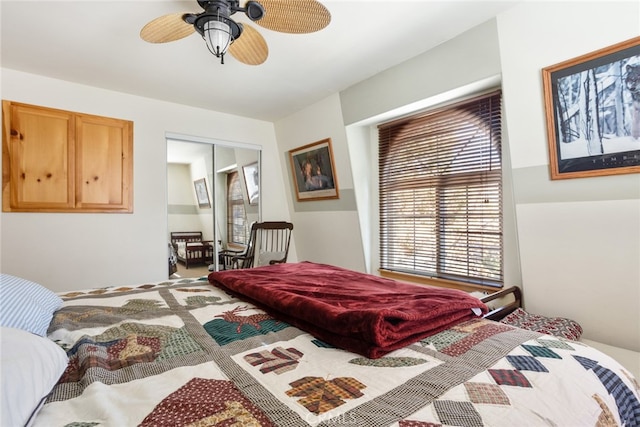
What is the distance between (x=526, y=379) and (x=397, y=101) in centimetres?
239

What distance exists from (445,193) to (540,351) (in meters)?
2.00

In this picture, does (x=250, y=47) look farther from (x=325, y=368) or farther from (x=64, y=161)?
(x=64, y=161)

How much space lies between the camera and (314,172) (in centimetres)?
376

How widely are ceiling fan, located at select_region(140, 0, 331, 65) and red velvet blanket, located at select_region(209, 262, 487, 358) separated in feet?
4.25

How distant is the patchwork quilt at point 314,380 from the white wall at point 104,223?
6.90 ft

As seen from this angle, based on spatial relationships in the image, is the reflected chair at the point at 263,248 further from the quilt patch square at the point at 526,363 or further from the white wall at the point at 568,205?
the quilt patch square at the point at 526,363

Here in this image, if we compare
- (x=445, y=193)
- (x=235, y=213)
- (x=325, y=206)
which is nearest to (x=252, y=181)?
(x=235, y=213)

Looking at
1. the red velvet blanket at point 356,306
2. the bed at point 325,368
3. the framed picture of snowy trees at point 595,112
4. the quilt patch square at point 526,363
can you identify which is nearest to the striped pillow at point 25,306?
the bed at point 325,368

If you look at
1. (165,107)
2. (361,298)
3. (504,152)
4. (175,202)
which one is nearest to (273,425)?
(361,298)

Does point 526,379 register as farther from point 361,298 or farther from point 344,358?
point 361,298

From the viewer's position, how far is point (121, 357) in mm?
950

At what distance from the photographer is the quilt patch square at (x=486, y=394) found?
73 cm

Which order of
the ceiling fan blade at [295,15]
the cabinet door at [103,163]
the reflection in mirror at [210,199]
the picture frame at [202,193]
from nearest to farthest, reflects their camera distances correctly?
the ceiling fan blade at [295,15], the cabinet door at [103,163], the reflection in mirror at [210,199], the picture frame at [202,193]

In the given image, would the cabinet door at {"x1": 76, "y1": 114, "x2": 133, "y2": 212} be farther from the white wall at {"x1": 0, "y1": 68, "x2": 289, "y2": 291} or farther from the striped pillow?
the striped pillow
